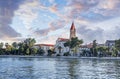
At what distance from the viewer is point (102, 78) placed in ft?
144

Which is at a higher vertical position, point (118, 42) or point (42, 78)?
point (118, 42)

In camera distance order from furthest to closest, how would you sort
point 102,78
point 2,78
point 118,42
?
point 118,42 → point 102,78 → point 2,78

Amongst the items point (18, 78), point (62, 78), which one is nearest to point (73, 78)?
point (62, 78)

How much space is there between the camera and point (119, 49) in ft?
653

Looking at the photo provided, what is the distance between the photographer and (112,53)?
198500 mm

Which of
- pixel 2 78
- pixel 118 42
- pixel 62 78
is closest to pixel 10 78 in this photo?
pixel 2 78

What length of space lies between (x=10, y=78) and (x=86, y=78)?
10.9 metres

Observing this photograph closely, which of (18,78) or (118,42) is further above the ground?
(118,42)

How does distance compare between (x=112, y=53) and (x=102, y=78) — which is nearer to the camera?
(x=102, y=78)

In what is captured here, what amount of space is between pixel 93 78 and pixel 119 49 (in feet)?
524

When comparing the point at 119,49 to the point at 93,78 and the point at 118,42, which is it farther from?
the point at 93,78

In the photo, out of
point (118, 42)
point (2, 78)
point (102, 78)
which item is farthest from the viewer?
point (118, 42)

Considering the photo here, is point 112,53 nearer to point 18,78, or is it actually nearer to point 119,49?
point 119,49

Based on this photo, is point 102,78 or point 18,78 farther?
point 102,78
